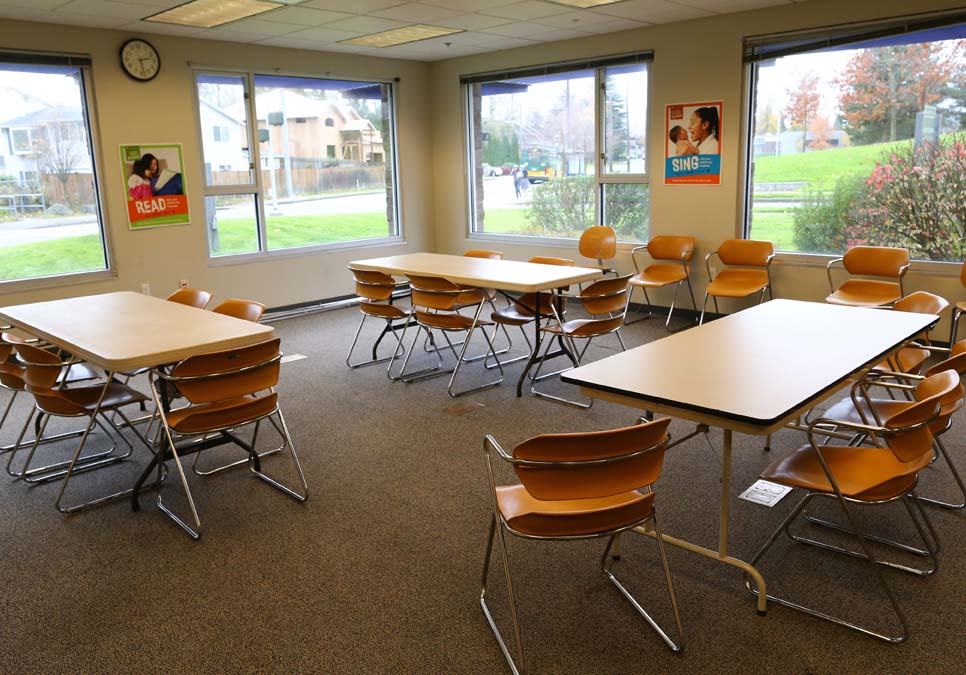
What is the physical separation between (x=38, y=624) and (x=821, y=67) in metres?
6.59

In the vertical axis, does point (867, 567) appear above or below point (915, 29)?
below

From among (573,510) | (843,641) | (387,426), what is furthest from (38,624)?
(843,641)

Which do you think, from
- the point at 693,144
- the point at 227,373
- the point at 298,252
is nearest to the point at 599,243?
the point at 693,144

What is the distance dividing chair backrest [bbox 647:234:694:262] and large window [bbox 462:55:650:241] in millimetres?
450

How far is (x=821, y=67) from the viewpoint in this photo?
645cm

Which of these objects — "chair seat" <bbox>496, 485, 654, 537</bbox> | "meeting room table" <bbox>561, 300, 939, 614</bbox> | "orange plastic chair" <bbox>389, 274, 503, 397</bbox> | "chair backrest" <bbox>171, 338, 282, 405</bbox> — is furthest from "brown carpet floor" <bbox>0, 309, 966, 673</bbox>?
"orange plastic chair" <bbox>389, 274, 503, 397</bbox>

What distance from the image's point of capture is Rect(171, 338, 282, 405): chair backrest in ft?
10.9

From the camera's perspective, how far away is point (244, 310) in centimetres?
449

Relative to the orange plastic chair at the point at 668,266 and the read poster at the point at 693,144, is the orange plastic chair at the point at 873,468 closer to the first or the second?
the orange plastic chair at the point at 668,266

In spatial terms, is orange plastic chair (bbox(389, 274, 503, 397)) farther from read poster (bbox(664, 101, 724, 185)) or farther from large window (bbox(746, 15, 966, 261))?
large window (bbox(746, 15, 966, 261))

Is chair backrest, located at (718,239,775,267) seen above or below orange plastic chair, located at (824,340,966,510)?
above

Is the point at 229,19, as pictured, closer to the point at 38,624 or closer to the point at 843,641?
the point at 38,624

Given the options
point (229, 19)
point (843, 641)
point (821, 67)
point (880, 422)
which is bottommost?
point (843, 641)

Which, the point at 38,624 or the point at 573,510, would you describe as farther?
the point at 38,624
